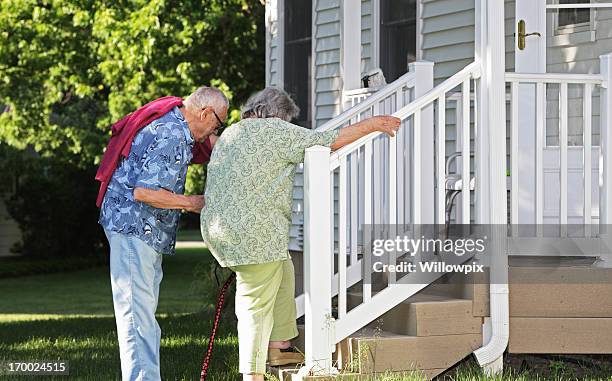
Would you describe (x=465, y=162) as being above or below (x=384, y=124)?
below

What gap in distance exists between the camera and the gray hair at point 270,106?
5453 mm

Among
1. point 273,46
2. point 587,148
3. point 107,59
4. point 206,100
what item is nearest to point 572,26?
point 587,148

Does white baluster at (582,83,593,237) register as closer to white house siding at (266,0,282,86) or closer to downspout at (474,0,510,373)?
downspout at (474,0,510,373)

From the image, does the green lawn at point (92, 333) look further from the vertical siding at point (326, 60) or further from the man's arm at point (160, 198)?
the vertical siding at point (326, 60)

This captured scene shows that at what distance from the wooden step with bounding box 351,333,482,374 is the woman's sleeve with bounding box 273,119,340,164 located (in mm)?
1093

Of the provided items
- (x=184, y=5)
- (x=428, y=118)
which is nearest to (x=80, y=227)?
(x=184, y=5)

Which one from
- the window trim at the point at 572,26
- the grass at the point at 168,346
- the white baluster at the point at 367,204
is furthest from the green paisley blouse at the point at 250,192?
the window trim at the point at 572,26

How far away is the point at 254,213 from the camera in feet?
17.4

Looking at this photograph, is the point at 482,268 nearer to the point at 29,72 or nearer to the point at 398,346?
the point at 398,346

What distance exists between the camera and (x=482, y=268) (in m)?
6.04

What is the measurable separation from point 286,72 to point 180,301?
845 cm

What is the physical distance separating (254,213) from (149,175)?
56cm

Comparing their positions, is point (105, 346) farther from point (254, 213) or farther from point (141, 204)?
point (254, 213)

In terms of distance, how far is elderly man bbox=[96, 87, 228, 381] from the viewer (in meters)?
5.39
